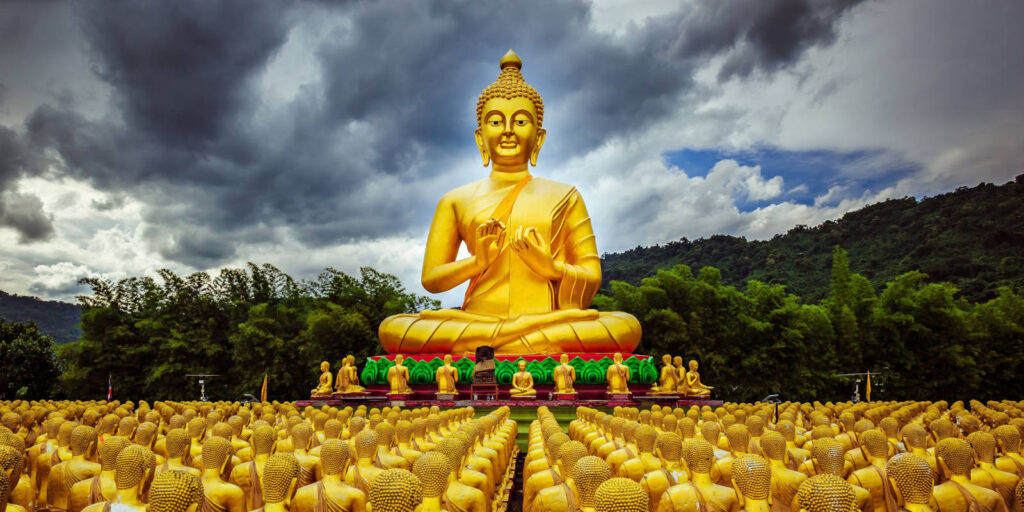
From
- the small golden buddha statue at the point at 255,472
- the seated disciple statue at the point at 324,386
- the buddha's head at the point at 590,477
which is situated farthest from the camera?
the seated disciple statue at the point at 324,386

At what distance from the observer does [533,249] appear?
1309 centimetres

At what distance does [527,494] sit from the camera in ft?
13.4

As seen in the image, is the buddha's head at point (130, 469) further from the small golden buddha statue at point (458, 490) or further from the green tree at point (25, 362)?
the green tree at point (25, 362)

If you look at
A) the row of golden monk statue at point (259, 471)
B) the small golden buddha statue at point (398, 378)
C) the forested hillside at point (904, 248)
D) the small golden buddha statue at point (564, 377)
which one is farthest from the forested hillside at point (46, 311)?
the row of golden monk statue at point (259, 471)

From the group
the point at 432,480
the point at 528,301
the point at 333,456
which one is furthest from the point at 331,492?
the point at 528,301

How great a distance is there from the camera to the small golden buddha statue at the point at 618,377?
12172 millimetres

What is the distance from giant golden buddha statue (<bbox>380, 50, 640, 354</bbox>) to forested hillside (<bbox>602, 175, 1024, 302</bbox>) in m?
17.3

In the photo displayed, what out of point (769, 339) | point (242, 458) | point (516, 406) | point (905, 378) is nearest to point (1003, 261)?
point (905, 378)

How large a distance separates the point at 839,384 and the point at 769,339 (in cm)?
298

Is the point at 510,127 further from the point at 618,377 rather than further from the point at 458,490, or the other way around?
the point at 458,490

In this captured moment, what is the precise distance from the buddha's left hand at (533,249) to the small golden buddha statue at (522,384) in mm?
2101

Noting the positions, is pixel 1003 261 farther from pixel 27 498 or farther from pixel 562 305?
pixel 27 498

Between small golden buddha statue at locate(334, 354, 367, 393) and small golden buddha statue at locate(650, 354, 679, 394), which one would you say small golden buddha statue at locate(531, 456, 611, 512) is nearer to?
small golden buddha statue at locate(650, 354, 679, 394)

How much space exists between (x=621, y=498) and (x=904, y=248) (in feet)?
113
